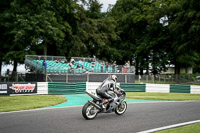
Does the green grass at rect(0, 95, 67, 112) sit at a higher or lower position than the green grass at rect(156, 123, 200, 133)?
lower

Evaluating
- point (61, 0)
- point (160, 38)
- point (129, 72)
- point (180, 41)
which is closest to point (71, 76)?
point (129, 72)

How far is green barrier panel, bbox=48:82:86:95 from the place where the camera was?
19.2 m

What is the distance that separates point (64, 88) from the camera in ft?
64.2

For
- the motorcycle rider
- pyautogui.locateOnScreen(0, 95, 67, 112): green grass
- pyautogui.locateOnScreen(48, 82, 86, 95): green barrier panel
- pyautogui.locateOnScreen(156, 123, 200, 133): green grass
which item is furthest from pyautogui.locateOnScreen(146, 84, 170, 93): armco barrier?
pyautogui.locateOnScreen(156, 123, 200, 133): green grass

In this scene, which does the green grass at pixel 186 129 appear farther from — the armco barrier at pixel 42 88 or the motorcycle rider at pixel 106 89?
the armco barrier at pixel 42 88

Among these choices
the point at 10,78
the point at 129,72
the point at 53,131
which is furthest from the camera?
the point at 129,72

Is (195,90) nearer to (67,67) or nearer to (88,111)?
(67,67)

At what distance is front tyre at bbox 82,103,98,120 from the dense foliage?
878 inches

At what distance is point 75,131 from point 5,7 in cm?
3088

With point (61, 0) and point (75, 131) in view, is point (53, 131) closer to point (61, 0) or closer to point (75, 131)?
point (75, 131)

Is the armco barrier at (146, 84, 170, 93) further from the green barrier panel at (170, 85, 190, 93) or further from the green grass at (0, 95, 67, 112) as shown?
the green grass at (0, 95, 67, 112)

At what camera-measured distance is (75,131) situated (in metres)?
7.02

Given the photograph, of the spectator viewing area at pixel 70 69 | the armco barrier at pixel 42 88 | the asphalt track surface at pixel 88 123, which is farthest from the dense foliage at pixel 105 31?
the asphalt track surface at pixel 88 123

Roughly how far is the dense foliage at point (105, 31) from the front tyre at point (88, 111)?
2231 cm
